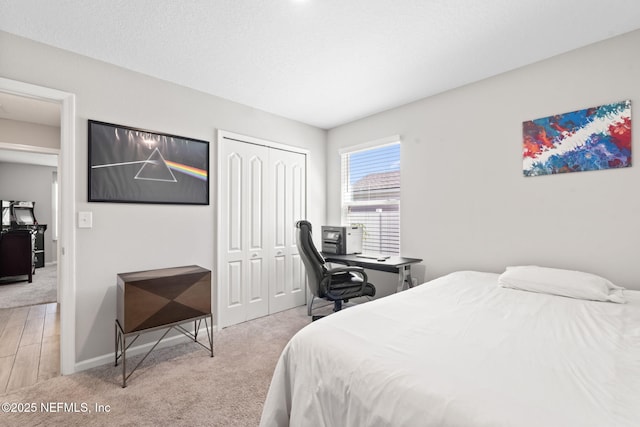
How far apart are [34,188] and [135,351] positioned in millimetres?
6702

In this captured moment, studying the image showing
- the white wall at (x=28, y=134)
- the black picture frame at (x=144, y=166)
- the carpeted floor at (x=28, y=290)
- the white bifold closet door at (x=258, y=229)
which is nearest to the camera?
the black picture frame at (x=144, y=166)

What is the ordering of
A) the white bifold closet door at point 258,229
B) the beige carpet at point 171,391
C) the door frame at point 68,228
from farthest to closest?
the white bifold closet door at point 258,229
the door frame at point 68,228
the beige carpet at point 171,391

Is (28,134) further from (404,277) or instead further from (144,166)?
(404,277)

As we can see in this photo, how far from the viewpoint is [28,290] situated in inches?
184

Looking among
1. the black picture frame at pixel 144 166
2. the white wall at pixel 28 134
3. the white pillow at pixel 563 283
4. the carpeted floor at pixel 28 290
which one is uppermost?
the white wall at pixel 28 134

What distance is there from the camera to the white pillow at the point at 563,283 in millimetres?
1783

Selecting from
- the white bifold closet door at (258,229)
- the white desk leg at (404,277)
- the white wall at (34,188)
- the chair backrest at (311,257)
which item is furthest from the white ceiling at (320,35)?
the white wall at (34,188)

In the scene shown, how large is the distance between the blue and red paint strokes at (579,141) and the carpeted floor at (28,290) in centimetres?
624

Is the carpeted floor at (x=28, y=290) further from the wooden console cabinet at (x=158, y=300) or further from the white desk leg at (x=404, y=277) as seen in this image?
the white desk leg at (x=404, y=277)

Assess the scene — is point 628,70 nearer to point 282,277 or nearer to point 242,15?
point 242,15

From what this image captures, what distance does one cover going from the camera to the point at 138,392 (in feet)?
6.52

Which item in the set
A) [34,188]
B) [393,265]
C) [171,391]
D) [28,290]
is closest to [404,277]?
[393,265]

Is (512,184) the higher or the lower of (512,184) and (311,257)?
the higher

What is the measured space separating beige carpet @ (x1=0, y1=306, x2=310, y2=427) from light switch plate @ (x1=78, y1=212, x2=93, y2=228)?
45.7 inches
